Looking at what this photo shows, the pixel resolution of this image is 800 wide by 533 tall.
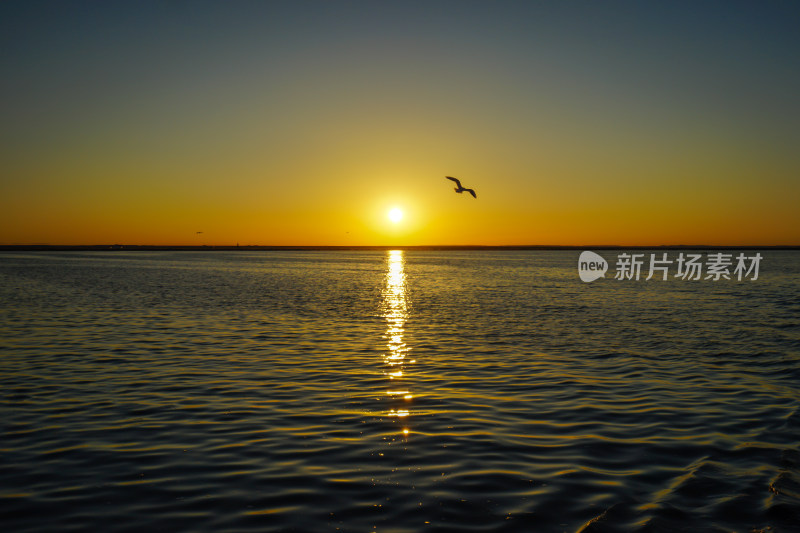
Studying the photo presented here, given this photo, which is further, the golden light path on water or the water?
the golden light path on water

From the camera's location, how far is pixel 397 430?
11.9 meters

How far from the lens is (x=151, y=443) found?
11.0 metres

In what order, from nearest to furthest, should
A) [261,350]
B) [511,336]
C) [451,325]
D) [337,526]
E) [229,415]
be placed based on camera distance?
[337,526], [229,415], [261,350], [511,336], [451,325]

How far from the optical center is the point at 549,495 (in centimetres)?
858

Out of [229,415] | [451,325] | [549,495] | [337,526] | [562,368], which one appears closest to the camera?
[337,526]

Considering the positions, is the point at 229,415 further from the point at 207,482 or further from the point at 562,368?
the point at 562,368

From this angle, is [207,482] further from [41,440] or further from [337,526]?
[41,440]

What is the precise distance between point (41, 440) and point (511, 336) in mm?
18204

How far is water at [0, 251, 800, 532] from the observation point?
8.09 metres

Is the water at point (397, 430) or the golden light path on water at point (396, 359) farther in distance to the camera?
the golden light path on water at point (396, 359)

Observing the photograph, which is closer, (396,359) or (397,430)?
(397,430)

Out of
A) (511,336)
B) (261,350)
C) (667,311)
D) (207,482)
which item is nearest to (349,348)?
(261,350)

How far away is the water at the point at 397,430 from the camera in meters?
8.09

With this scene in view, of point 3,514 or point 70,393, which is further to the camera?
point 70,393
